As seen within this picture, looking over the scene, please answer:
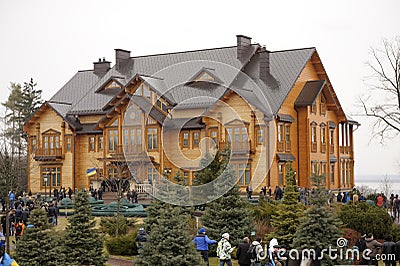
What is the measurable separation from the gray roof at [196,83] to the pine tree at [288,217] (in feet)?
76.5

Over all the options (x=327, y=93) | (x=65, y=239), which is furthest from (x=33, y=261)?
(x=327, y=93)

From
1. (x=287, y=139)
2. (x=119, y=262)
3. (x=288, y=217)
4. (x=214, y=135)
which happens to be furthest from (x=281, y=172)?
(x=119, y=262)

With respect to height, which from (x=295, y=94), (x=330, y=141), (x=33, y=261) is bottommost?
(x=33, y=261)

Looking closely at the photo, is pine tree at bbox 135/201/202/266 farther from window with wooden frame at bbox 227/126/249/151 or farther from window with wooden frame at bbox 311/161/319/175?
window with wooden frame at bbox 311/161/319/175

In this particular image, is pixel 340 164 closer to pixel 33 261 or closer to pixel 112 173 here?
pixel 112 173

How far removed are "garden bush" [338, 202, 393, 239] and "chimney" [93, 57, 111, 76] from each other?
133 feet

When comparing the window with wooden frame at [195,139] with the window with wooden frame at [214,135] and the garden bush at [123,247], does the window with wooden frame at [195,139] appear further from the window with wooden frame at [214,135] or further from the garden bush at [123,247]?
the garden bush at [123,247]

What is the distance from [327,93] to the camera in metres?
59.7

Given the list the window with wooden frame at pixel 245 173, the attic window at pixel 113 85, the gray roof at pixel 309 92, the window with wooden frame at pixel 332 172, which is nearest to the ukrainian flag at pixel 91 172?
the attic window at pixel 113 85

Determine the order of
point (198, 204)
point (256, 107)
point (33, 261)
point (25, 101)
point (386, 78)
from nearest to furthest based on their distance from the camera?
point (33, 261)
point (198, 204)
point (386, 78)
point (256, 107)
point (25, 101)

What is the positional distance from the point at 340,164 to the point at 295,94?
9467 millimetres

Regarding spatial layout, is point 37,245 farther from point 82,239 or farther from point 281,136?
point 281,136

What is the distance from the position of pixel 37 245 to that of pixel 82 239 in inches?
81.3

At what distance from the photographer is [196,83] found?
55.4 meters
